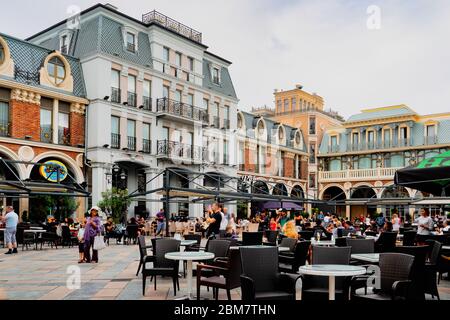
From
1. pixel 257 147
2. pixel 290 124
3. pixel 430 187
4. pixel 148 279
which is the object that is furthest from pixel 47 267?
pixel 290 124

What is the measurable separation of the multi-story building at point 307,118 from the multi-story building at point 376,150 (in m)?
0.80

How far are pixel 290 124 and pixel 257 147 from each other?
9153 mm

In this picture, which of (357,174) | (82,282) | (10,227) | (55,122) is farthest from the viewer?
(357,174)

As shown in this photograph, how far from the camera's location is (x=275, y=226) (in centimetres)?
1641

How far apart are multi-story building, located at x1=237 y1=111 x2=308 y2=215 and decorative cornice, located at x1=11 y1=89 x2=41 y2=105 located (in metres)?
16.4

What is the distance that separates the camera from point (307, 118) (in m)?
45.4

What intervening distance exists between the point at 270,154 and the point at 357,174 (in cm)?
873

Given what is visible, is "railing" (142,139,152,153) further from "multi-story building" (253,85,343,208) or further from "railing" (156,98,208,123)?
"multi-story building" (253,85,343,208)

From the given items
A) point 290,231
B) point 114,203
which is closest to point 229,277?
point 290,231

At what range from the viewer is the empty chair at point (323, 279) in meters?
6.21

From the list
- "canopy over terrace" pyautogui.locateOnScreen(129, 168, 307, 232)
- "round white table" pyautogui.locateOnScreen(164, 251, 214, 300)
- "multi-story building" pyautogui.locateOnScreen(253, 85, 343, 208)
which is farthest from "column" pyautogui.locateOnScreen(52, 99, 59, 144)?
"multi-story building" pyautogui.locateOnScreen(253, 85, 343, 208)

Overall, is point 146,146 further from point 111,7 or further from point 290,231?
point 290,231
